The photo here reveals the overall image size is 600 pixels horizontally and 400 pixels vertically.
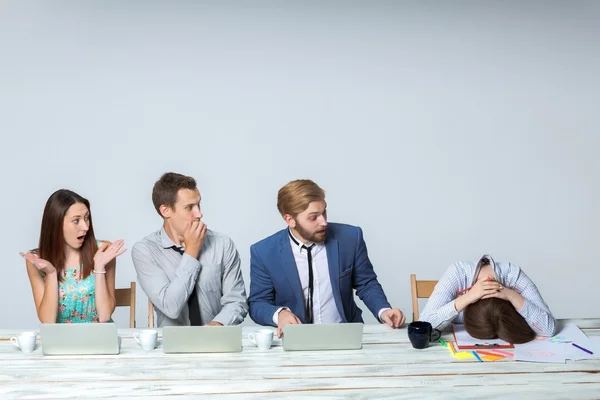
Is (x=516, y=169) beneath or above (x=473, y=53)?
beneath

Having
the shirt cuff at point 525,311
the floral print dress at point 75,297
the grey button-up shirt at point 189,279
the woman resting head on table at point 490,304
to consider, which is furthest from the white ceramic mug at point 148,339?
the shirt cuff at point 525,311

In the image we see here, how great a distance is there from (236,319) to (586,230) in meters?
3.03

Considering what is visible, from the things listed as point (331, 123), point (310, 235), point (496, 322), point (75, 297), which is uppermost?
point (331, 123)

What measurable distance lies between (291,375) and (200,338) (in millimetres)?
370

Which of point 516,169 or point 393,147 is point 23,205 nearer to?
point 393,147

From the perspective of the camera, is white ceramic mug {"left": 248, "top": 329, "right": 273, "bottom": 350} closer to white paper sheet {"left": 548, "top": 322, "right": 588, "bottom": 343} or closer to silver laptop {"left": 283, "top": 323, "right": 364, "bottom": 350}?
silver laptop {"left": 283, "top": 323, "right": 364, "bottom": 350}

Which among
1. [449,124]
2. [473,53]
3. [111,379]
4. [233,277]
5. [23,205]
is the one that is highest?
[473,53]

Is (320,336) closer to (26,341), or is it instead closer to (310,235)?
(310,235)

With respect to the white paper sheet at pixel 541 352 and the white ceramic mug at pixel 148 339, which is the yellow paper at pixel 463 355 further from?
the white ceramic mug at pixel 148 339

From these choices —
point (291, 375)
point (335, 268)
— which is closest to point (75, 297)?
point (335, 268)

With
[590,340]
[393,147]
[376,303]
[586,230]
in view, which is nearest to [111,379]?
[376,303]

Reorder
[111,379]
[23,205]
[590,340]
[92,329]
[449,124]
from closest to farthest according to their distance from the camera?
[111,379]
[92,329]
[590,340]
[23,205]
[449,124]

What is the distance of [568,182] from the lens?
203 inches

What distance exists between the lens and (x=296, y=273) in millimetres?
3305
